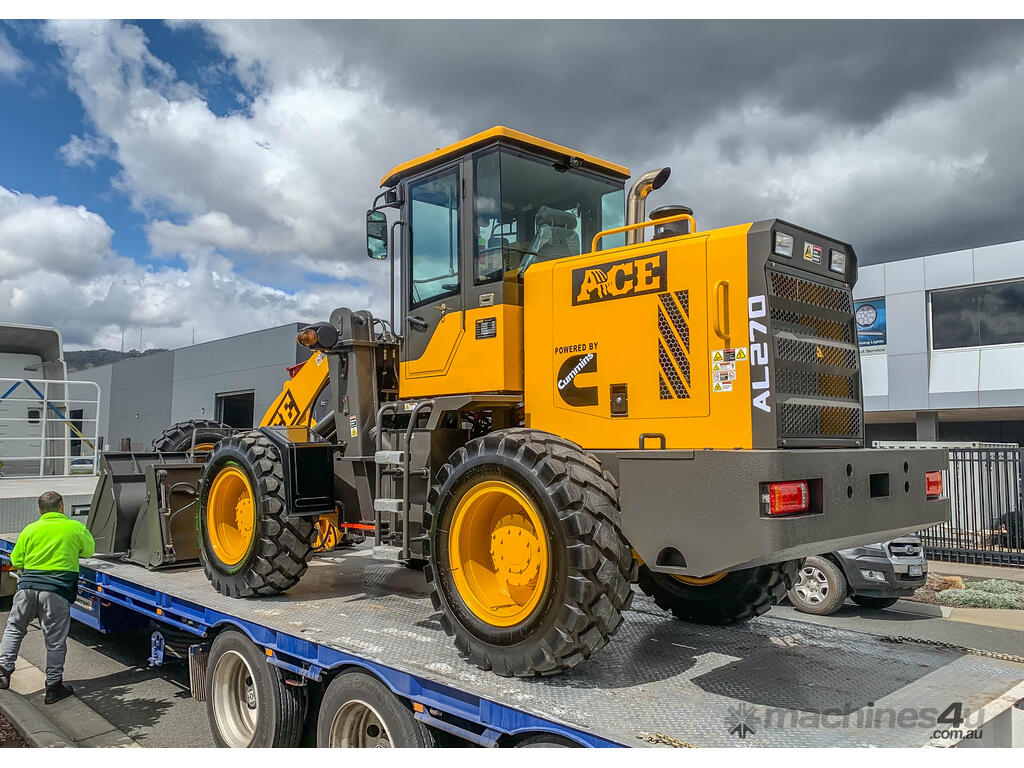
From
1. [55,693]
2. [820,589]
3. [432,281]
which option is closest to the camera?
[432,281]

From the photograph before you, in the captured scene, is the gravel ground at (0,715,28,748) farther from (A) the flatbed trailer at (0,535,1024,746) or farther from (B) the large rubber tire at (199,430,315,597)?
(B) the large rubber tire at (199,430,315,597)

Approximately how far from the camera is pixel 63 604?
661cm

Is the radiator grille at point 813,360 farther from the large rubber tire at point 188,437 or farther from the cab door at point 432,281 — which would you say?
the large rubber tire at point 188,437

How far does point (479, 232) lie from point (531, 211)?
457 millimetres

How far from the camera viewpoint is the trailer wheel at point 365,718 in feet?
12.6

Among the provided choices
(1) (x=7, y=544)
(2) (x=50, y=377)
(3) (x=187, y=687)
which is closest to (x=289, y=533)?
(3) (x=187, y=687)

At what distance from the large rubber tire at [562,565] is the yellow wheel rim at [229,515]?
2677mm

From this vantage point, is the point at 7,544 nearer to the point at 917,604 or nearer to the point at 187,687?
the point at 187,687

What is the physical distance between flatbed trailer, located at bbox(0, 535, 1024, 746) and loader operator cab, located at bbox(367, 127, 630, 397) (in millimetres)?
1763

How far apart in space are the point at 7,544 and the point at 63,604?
2.46 metres

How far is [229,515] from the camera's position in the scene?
6398mm

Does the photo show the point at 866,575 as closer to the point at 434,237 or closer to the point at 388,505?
the point at 388,505

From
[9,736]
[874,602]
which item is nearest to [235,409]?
[874,602]

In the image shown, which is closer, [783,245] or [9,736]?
[783,245]
